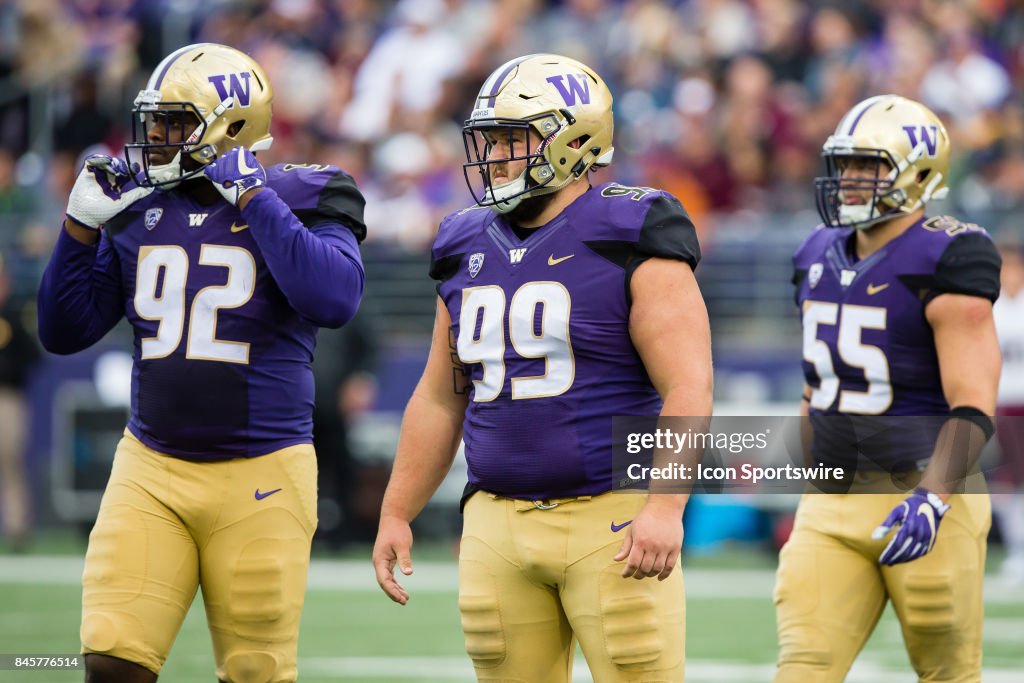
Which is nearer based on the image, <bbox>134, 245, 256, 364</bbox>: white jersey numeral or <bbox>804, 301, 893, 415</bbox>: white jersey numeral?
<bbox>134, 245, 256, 364</bbox>: white jersey numeral

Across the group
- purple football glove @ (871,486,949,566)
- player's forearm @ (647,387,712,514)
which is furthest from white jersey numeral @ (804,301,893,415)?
player's forearm @ (647,387,712,514)

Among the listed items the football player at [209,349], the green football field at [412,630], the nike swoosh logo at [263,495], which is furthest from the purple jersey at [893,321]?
the green football field at [412,630]

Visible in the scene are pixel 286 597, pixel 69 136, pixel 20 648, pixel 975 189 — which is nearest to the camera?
pixel 286 597

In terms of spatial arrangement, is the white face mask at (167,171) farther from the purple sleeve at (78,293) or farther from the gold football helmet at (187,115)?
the purple sleeve at (78,293)

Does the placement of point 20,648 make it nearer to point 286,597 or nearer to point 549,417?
point 286,597

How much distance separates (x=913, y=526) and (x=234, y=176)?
1914 mm

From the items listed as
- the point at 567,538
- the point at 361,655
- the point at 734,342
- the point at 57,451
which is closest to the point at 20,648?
the point at 361,655

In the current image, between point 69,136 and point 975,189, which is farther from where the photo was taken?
point 69,136

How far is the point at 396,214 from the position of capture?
479 inches

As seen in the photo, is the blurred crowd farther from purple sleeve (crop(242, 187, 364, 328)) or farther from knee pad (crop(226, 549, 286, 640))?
knee pad (crop(226, 549, 286, 640))

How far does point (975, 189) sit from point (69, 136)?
24.4ft

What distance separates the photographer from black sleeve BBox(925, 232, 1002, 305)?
4148mm

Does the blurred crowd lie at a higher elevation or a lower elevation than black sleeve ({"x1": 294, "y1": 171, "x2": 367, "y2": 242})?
higher

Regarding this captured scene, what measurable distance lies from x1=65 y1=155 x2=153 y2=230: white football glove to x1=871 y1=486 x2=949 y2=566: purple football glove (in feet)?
7.05
